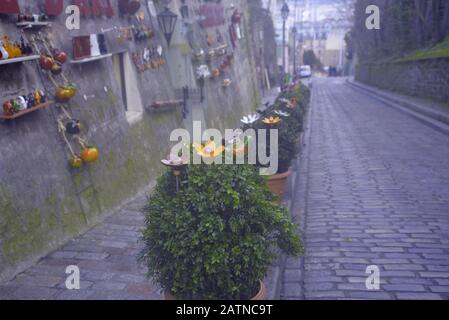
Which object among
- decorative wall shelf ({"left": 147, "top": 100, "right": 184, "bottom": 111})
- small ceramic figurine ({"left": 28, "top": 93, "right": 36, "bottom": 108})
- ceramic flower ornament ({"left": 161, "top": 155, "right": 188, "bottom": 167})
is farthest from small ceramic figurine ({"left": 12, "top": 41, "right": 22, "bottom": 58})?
decorative wall shelf ({"left": 147, "top": 100, "right": 184, "bottom": 111})

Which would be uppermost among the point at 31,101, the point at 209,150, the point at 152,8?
the point at 152,8

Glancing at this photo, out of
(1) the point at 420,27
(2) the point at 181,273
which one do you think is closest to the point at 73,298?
(2) the point at 181,273

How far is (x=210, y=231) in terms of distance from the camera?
331 centimetres

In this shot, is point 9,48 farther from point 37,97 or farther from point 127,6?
point 127,6

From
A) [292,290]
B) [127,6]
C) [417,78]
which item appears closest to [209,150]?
[292,290]

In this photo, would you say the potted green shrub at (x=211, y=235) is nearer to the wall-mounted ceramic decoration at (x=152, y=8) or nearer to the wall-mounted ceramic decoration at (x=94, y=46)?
the wall-mounted ceramic decoration at (x=94, y=46)

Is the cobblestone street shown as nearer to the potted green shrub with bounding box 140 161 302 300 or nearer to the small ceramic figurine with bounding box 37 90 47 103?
the potted green shrub with bounding box 140 161 302 300

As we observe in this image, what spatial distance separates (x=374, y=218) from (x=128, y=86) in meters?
5.27

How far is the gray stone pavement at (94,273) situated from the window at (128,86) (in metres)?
3.26

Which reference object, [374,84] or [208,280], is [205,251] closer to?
[208,280]

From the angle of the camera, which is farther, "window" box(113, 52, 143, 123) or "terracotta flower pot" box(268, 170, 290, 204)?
"window" box(113, 52, 143, 123)

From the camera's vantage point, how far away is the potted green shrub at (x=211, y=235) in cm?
333

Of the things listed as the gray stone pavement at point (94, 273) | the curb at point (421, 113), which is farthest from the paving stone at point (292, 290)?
the curb at point (421, 113)

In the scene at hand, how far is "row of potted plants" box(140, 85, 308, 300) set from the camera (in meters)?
3.33
